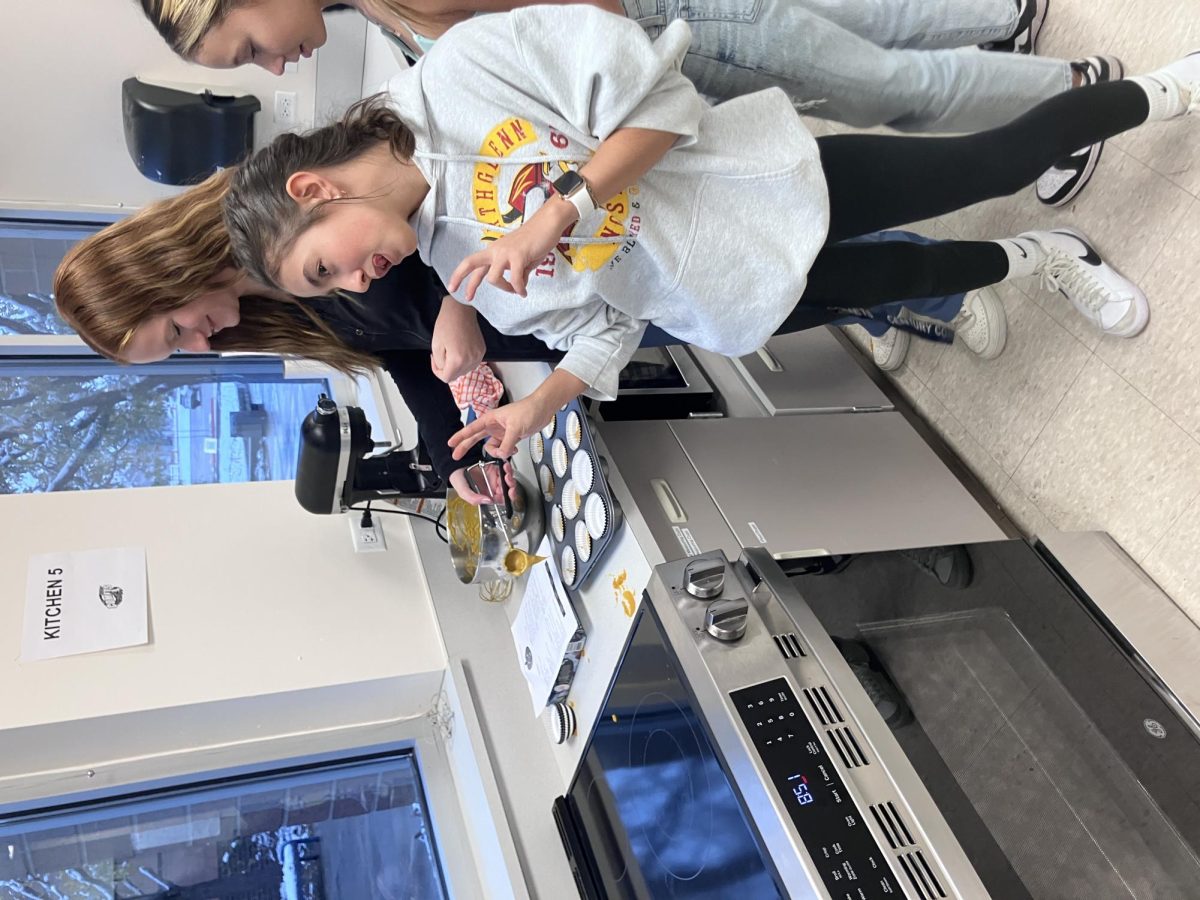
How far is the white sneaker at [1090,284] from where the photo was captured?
121 cm

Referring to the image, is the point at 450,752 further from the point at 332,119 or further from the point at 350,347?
the point at 332,119

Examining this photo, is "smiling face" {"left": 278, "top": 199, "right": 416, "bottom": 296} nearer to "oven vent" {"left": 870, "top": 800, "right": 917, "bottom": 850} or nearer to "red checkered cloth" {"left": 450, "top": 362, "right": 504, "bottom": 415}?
"red checkered cloth" {"left": 450, "top": 362, "right": 504, "bottom": 415}

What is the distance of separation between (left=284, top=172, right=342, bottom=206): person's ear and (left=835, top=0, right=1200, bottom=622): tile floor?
112cm

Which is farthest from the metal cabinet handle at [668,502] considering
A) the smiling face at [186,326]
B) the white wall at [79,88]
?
the white wall at [79,88]

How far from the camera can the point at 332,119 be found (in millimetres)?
911

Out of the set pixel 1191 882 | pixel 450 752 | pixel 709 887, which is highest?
pixel 450 752

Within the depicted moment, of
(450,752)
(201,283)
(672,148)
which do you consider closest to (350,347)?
(201,283)

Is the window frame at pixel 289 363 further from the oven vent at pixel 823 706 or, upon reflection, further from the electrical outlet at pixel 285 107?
the oven vent at pixel 823 706

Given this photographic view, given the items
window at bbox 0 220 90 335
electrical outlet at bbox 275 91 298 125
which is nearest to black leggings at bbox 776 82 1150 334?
electrical outlet at bbox 275 91 298 125

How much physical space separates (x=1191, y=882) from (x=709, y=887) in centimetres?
44

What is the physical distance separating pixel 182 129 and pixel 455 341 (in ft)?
6.11

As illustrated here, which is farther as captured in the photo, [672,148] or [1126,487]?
[1126,487]

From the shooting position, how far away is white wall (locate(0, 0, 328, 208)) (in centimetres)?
230

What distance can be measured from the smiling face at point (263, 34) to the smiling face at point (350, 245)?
0.26 metres
